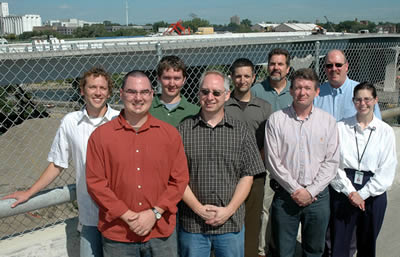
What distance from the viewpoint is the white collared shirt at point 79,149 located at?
106 inches

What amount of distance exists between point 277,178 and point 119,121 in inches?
54.2

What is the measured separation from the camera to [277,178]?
121 inches

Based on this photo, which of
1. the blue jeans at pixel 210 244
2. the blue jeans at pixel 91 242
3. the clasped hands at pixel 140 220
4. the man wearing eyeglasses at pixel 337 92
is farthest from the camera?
→ the man wearing eyeglasses at pixel 337 92

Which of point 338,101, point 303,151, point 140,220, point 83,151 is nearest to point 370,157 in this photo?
point 303,151

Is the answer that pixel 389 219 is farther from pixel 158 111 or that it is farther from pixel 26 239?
pixel 26 239

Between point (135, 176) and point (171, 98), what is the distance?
3.14ft

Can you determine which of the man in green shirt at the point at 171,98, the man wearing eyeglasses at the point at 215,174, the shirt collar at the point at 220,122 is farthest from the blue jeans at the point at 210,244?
the man in green shirt at the point at 171,98

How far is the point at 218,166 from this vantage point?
2.76 meters

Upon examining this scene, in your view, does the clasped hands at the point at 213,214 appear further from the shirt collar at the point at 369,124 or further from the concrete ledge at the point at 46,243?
the shirt collar at the point at 369,124

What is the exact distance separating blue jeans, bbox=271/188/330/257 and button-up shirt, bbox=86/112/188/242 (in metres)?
1.04

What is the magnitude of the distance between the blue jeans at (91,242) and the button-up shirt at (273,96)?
2023 millimetres

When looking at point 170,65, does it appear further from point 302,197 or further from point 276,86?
point 302,197

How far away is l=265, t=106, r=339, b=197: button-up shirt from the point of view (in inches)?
119

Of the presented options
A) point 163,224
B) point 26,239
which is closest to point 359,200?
point 163,224
